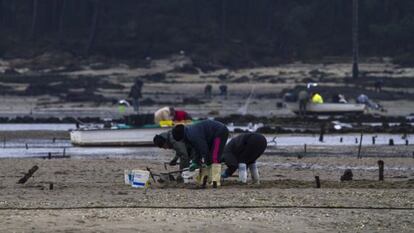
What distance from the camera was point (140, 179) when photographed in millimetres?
18969

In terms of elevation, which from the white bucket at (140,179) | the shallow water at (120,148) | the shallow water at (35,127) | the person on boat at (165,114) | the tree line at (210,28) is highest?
the tree line at (210,28)


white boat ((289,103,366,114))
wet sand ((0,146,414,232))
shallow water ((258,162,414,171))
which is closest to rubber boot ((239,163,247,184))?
wet sand ((0,146,414,232))

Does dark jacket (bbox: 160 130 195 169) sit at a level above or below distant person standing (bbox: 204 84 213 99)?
below

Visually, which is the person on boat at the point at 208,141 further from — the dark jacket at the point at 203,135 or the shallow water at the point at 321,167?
the shallow water at the point at 321,167

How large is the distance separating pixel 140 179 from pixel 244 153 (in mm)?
1780

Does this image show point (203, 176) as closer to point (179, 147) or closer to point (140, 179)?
point (179, 147)

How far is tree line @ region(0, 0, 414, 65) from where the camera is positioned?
69.9 metres

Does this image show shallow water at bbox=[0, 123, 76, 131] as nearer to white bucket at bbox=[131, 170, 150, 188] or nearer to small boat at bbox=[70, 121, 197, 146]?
small boat at bbox=[70, 121, 197, 146]

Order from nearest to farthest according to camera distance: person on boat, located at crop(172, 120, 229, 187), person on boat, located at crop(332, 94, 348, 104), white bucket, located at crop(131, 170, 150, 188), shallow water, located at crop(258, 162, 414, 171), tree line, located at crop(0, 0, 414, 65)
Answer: person on boat, located at crop(172, 120, 229, 187) → white bucket, located at crop(131, 170, 150, 188) → shallow water, located at crop(258, 162, 414, 171) → person on boat, located at crop(332, 94, 348, 104) → tree line, located at crop(0, 0, 414, 65)

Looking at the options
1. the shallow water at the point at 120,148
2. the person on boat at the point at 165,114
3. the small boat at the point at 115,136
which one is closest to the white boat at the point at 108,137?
the small boat at the point at 115,136

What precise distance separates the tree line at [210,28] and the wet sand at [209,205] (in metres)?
46.7

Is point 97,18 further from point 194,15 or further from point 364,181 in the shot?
point 364,181

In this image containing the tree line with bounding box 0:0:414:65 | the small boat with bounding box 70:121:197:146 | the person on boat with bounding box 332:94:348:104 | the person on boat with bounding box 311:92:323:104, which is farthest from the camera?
the tree line with bounding box 0:0:414:65

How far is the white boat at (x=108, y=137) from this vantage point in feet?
105
